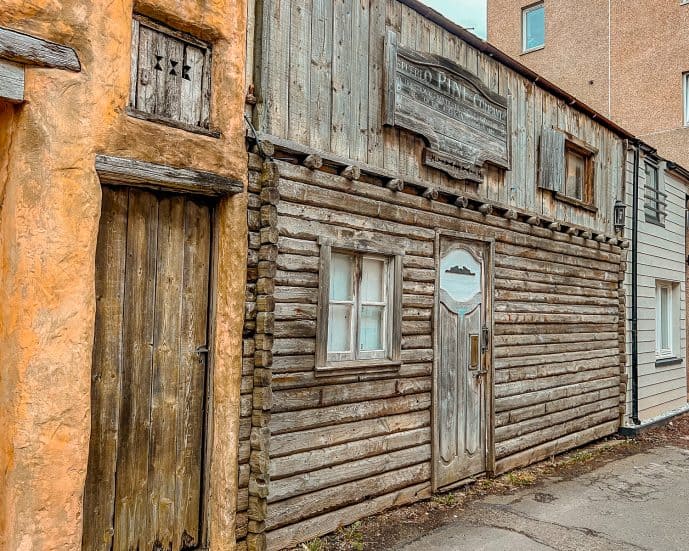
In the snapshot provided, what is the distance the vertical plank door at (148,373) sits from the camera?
3783 mm

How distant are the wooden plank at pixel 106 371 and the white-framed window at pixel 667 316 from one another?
10631 millimetres

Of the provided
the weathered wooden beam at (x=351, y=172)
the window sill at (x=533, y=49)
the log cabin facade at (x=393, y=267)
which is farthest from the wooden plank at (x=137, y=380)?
the window sill at (x=533, y=49)

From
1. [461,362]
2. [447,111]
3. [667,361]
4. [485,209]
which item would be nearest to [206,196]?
[447,111]

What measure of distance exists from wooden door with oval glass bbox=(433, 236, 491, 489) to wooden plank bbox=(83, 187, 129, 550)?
10.5 ft

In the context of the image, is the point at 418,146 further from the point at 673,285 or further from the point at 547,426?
the point at 673,285

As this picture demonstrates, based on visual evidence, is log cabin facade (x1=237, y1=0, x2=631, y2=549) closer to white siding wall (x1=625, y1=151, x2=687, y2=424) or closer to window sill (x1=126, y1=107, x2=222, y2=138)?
window sill (x1=126, y1=107, x2=222, y2=138)

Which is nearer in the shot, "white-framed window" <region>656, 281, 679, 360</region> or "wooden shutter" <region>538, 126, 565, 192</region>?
"wooden shutter" <region>538, 126, 565, 192</region>

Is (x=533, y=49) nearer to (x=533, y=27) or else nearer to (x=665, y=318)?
(x=533, y=27)

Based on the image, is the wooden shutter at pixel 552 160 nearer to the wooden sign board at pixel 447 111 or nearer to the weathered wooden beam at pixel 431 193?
the wooden sign board at pixel 447 111

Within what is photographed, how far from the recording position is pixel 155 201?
160 inches

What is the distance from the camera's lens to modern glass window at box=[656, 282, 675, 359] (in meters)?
11.7

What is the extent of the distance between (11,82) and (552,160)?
654 centimetres

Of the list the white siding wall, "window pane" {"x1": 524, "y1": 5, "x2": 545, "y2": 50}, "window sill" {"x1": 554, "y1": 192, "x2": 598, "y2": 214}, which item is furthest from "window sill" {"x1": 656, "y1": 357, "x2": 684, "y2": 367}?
"window pane" {"x1": 524, "y1": 5, "x2": 545, "y2": 50}

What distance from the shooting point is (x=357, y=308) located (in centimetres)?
529
